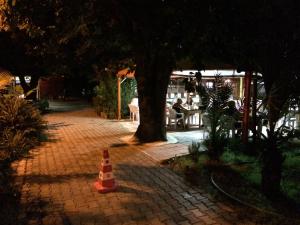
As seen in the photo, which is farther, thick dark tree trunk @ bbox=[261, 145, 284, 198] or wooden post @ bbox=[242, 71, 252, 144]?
wooden post @ bbox=[242, 71, 252, 144]

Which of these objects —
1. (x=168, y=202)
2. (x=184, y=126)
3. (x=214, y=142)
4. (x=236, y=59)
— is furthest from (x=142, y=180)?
(x=184, y=126)

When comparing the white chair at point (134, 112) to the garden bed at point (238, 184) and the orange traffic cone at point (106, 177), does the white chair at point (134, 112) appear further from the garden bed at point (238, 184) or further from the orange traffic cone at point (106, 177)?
the orange traffic cone at point (106, 177)

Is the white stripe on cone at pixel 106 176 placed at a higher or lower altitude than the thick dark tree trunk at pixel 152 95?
lower

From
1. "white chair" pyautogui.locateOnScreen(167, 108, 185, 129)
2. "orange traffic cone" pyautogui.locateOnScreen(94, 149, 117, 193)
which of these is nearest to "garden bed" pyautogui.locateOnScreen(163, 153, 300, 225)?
"orange traffic cone" pyautogui.locateOnScreen(94, 149, 117, 193)

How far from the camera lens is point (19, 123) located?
10.3 m

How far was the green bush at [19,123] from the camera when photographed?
9165 millimetres

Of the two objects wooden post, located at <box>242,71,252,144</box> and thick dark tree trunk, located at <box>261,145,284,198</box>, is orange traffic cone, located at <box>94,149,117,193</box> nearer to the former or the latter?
thick dark tree trunk, located at <box>261,145,284,198</box>

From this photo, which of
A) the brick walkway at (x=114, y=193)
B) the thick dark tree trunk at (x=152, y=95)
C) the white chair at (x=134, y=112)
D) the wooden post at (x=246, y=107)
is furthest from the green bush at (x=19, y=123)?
the wooden post at (x=246, y=107)

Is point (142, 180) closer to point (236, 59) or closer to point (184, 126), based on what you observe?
point (236, 59)

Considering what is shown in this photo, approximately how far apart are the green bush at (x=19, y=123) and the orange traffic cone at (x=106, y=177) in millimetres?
3958

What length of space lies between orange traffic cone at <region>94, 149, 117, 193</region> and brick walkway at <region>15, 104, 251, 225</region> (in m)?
0.14

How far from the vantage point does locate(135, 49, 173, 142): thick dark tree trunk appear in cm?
1027

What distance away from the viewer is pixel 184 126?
1346cm

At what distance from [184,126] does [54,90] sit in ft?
83.3
